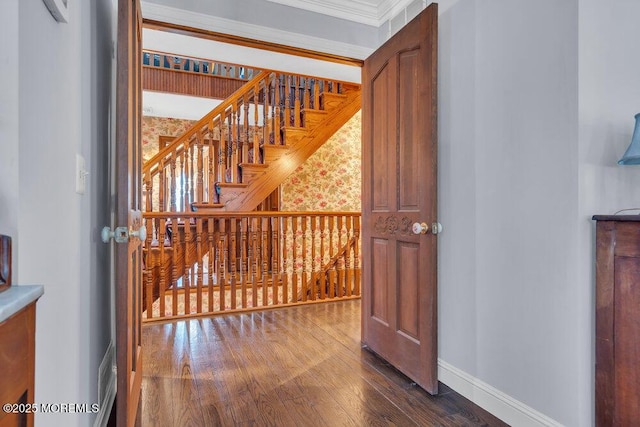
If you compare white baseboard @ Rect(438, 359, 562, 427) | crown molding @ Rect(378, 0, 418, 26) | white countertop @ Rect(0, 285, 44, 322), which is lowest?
white baseboard @ Rect(438, 359, 562, 427)

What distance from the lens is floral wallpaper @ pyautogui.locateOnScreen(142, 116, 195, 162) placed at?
245 inches

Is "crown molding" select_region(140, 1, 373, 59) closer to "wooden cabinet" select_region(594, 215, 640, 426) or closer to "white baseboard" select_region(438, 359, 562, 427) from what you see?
"wooden cabinet" select_region(594, 215, 640, 426)

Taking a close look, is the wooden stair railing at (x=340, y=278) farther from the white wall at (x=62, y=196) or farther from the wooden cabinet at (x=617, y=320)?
the wooden cabinet at (x=617, y=320)

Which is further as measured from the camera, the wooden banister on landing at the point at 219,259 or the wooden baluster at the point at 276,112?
the wooden baluster at the point at 276,112

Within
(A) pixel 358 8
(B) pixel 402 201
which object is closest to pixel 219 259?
(B) pixel 402 201

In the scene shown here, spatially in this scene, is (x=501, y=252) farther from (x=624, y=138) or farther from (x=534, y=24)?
(x=534, y=24)

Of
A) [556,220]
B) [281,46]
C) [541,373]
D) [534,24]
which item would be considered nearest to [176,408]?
[541,373]

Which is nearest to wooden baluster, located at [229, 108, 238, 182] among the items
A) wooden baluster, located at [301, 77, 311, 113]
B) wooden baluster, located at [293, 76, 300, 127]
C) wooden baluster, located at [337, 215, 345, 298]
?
wooden baluster, located at [293, 76, 300, 127]

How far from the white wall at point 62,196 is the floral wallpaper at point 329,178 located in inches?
161

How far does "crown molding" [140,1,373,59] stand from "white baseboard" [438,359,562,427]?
221cm

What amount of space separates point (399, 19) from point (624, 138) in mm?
1660

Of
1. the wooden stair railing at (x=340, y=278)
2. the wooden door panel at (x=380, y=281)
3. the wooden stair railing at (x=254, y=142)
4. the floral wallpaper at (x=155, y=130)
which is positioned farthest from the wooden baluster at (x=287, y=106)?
the floral wallpaper at (x=155, y=130)

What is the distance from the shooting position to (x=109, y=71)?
1.85 m

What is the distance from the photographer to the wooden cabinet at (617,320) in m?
1.25
